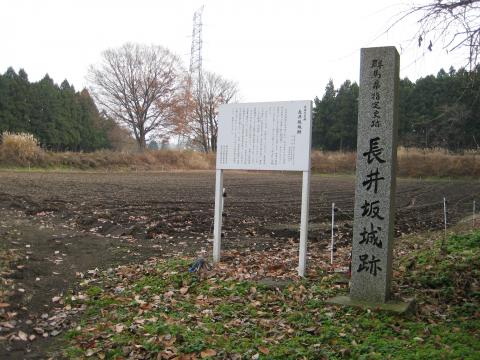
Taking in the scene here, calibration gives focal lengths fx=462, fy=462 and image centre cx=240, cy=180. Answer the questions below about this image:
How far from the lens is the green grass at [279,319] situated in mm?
4227

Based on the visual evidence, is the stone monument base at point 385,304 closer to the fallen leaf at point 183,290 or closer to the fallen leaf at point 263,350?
the fallen leaf at point 263,350

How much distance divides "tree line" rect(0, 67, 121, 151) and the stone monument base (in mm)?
38653

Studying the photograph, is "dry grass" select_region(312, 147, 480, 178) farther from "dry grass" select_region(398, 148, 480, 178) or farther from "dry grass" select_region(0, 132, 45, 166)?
"dry grass" select_region(0, 132, 45, 166)

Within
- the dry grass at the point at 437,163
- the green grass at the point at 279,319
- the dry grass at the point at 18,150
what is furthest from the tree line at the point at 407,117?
the green grass at the point at 279,319

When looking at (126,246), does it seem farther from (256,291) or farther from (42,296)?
(256,291)

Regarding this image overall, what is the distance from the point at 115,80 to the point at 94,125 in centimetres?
571

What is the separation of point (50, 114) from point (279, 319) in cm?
4334

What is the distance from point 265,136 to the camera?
688 centimetres

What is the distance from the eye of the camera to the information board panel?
6617mm

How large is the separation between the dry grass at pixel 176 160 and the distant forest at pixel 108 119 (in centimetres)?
190

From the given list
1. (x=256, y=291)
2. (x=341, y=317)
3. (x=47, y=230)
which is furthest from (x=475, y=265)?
(x=47, y=230)

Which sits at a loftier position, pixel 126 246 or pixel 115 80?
pixel 115 80

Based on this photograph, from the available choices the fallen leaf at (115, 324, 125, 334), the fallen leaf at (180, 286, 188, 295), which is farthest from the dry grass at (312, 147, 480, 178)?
the fallen leaf at (115, 324, 125, 334)

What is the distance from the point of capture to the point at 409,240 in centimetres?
991
